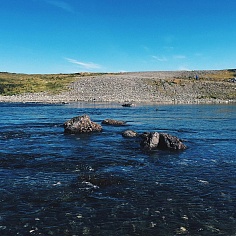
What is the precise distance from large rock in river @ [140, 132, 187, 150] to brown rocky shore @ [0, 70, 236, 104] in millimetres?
83662

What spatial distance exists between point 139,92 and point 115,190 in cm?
11491

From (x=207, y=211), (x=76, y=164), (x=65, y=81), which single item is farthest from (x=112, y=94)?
(x=207, y=211)

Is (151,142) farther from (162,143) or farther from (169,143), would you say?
(169,143)

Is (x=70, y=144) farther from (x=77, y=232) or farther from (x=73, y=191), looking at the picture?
(x=77, y=232)

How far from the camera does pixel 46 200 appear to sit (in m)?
16.8

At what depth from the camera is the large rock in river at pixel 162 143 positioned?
30.0 meters

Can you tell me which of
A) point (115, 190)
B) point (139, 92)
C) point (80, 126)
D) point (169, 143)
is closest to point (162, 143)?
point (169, 143)

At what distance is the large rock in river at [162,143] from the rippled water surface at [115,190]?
108 centimetres

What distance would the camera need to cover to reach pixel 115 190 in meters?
18.4

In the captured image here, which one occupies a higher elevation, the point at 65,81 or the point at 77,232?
the point at 65,81

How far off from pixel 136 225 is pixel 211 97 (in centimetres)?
12334

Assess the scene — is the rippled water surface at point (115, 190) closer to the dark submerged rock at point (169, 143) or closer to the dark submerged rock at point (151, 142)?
the dark submerged rock at point (169, 143)

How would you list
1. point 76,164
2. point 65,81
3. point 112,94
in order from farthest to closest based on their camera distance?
point 65,81, point 112,94, point 76,164

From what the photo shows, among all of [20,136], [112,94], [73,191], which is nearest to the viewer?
[73,191]
